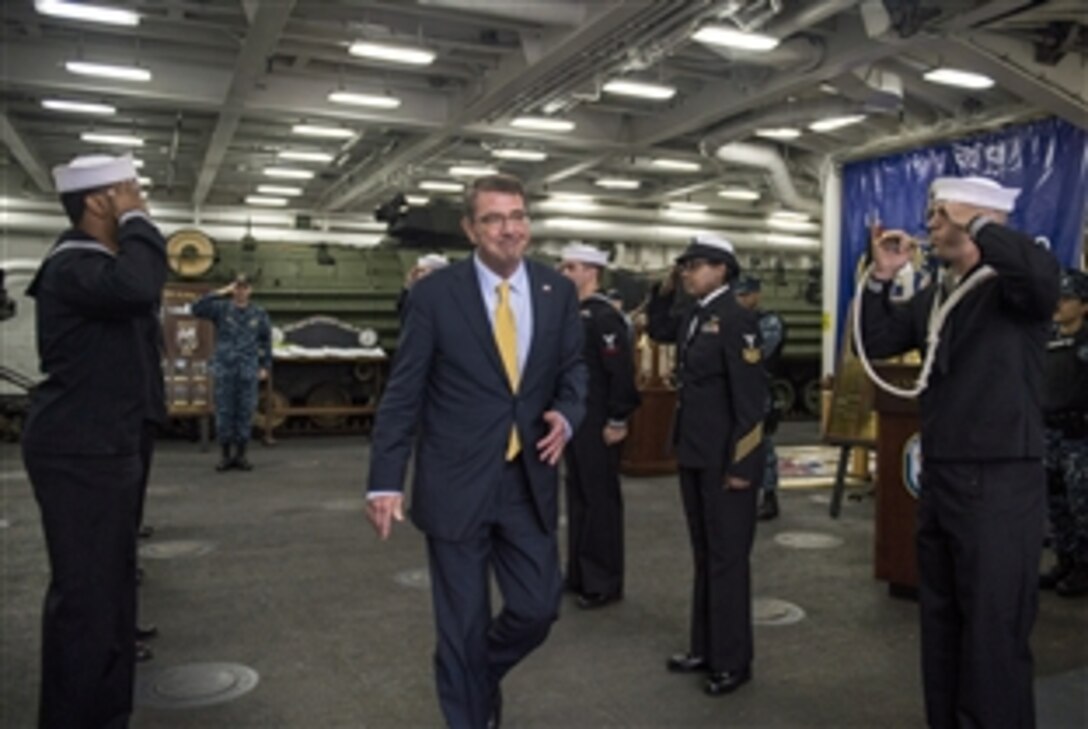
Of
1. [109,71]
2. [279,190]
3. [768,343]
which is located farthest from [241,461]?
[279,190]

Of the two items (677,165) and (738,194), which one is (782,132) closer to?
(677,165)

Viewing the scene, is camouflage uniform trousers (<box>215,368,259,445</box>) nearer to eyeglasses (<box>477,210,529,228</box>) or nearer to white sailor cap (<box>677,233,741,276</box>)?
white sailor cap (<box>677,233,741,276</box>)

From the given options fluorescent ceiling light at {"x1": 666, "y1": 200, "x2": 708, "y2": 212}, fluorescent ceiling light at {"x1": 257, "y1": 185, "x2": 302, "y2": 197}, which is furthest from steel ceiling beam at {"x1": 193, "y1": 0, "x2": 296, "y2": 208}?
fluorescent ceiling light at {"x1": 666, "y1": 200, "x2": 708, "y2": 212}

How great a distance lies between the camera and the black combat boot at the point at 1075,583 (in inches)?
213

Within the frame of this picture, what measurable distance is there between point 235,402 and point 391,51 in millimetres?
4049

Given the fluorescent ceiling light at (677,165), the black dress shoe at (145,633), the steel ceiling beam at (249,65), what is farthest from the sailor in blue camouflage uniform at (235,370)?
the fluorescent ceiling light at (677,165)

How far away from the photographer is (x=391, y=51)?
395 inches

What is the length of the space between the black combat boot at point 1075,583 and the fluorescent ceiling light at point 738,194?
14.6 m

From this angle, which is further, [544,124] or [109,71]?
[544,124]

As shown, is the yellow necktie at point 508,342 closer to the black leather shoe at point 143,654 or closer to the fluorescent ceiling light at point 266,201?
the black leather shoe at point 143,654

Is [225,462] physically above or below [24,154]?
below

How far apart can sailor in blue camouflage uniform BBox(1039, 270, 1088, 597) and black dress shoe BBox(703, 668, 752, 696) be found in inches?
104

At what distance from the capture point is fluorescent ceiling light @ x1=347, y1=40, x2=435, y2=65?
9.91 meters

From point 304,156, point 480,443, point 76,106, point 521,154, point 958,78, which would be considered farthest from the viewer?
point 304,156
